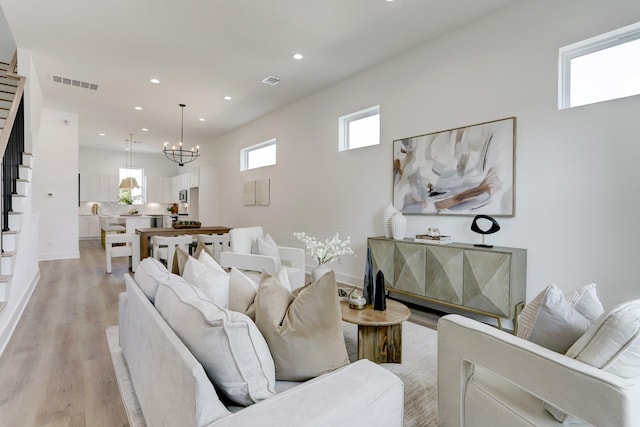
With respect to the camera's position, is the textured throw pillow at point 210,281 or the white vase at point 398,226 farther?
the white vase at point 398,226

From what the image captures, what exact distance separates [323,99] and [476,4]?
8.71 feet

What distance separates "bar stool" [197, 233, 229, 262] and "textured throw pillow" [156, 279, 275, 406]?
4.71m

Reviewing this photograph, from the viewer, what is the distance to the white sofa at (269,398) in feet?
2.85

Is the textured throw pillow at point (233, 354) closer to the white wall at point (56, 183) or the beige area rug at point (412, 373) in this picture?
the beige area rug at point (412, 373)


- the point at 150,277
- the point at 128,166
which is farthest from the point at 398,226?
the point at 128,166

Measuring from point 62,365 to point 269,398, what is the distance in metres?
2.27

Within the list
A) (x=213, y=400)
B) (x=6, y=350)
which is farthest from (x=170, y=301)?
(x=6, y=350)

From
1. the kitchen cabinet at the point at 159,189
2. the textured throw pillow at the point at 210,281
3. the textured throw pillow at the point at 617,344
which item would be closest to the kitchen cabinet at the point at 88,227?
the kitchen cabinet at the point at 159,189

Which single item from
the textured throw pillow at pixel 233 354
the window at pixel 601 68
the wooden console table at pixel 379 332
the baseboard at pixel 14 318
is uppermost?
the window at pixel 601 68

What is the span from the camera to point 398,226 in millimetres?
3836

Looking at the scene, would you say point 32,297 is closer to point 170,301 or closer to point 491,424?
point 170,301

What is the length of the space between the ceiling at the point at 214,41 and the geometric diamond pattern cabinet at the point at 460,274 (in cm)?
241

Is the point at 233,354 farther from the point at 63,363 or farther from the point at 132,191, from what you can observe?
the point at 132,191

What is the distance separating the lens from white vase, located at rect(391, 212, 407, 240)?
12.6 ft
